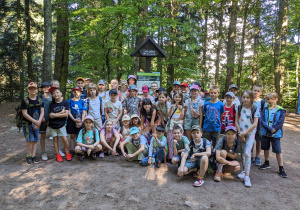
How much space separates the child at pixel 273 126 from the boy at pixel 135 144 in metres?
2.81

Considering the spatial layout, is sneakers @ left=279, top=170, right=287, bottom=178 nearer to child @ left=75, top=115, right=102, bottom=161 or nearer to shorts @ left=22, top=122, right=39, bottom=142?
child @ left=75, top=115, right=102, bottom=161

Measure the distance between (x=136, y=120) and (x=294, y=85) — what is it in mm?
18057

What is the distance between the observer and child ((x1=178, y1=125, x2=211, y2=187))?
372cm

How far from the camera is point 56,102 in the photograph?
4.71m

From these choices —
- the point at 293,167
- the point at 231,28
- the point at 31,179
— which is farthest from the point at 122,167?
the point at 231,28

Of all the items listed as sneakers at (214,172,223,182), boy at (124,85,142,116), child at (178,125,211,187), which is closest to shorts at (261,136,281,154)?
sneakers at (214,172,223,182)

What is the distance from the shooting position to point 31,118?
434 cm

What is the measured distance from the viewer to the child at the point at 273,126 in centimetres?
424

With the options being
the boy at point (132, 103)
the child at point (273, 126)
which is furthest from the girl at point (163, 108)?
the child at point (273, 126)

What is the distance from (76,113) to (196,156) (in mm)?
3219

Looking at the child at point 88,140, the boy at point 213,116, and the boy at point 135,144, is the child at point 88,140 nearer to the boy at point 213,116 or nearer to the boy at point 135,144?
the boy at point 135,144

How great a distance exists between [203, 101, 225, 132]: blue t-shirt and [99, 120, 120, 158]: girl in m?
2.30

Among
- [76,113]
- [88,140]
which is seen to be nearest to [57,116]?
[76,113]

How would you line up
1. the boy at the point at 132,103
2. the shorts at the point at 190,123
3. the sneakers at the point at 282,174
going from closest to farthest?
the sneakers at the point at 282,174 → the shorts at the point at 190,123 → the boy at the point at 132,103
